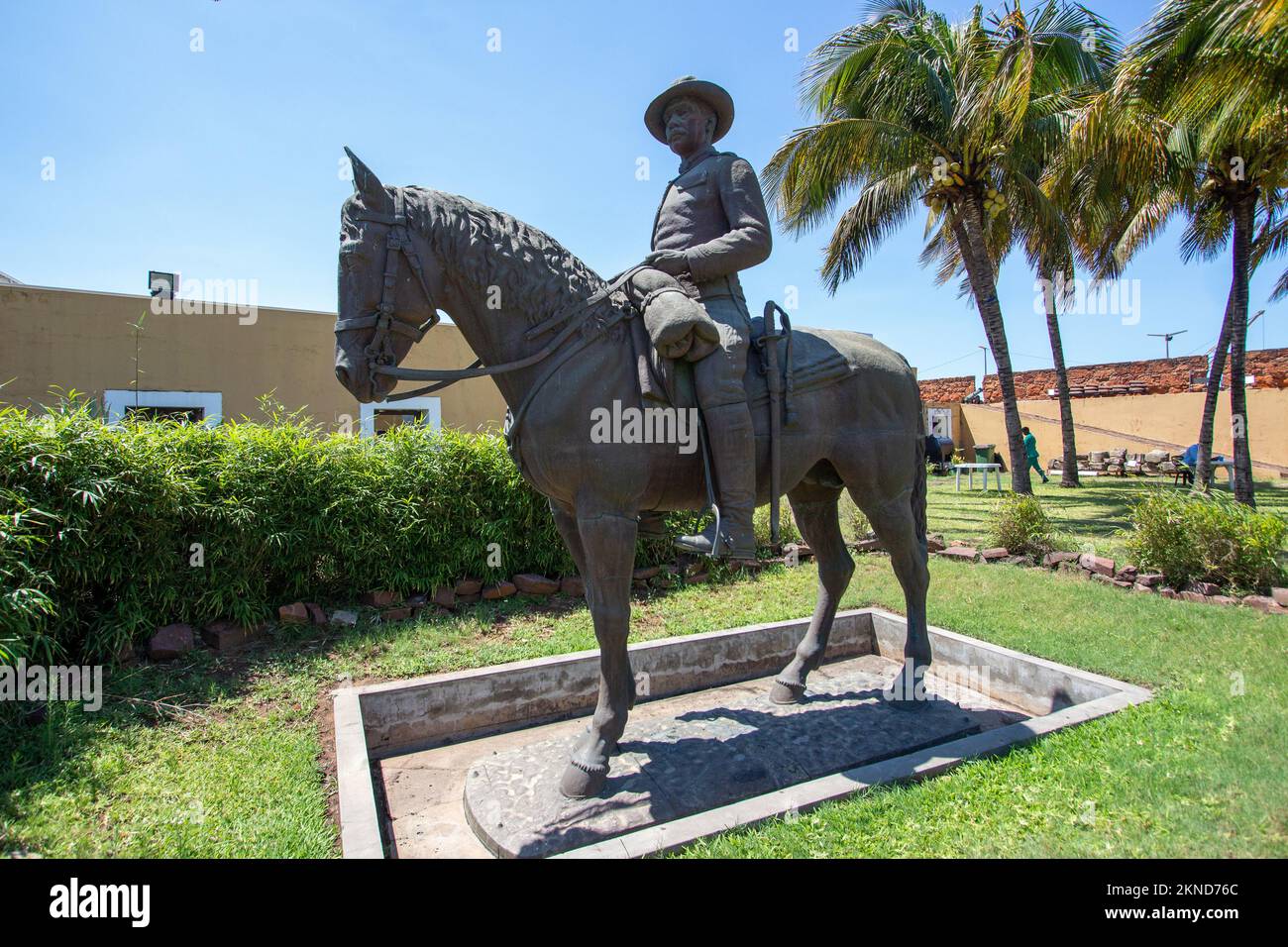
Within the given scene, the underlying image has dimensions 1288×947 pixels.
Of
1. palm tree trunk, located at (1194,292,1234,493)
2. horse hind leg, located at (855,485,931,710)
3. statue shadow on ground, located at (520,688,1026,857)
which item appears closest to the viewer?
statue shadow on ground, located at (520,688,1026,857)

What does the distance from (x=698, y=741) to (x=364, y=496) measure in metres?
3.83

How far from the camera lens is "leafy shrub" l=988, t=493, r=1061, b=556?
25.7ft

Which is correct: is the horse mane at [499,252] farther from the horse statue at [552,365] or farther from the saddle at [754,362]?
the saddle at [754,362]

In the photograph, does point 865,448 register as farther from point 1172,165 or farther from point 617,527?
point 1172,165

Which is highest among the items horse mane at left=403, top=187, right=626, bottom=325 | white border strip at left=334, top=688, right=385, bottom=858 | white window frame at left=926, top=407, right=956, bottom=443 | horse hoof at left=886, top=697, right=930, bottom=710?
white window frame at left=926, top=407, right=956, bottom=443

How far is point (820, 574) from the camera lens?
14.1 ft

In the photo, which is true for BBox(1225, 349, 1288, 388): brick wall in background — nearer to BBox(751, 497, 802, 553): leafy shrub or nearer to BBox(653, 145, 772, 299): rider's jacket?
BBox(751, 497, 802, 553): leafy shrub

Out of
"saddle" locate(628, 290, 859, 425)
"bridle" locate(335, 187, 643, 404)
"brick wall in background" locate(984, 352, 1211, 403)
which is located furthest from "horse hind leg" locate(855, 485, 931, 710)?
"brick wall in background" locate(984, 352, 1211, 403)

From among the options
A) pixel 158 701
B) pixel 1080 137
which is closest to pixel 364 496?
pixel 158 701

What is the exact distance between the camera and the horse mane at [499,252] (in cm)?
272

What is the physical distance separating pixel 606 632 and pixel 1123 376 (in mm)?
30169

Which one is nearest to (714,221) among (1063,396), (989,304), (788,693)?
(788,693)

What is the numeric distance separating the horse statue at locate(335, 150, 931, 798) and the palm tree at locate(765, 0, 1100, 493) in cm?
932

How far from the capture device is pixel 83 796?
113 inches
